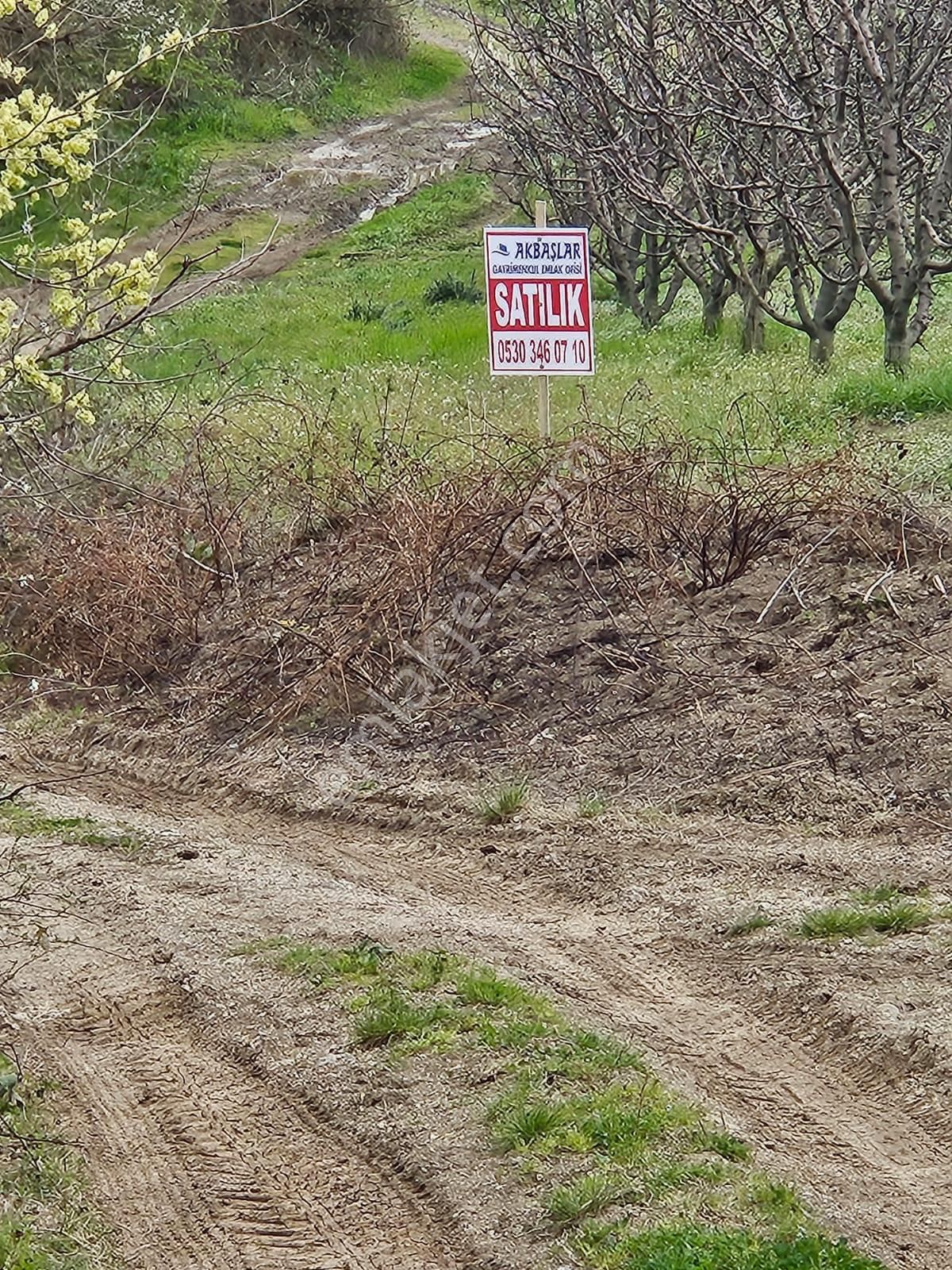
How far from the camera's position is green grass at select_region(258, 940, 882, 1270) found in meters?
3.78

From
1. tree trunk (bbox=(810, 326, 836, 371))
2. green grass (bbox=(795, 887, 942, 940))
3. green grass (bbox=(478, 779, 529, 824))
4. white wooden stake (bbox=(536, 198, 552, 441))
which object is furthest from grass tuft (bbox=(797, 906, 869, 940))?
tree trunk (bbox=(810, 326, 836, 371))

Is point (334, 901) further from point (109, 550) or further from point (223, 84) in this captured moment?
point (223, 84)

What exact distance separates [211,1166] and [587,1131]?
44.9 inches

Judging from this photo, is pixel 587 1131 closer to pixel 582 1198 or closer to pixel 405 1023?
pixel 582 1198

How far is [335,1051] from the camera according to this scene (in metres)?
5.09

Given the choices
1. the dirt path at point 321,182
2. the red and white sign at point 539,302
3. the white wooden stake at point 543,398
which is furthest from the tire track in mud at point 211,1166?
the dirt path at point 321,182

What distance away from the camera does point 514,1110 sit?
4477mm

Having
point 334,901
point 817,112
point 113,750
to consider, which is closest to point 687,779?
point 334,901

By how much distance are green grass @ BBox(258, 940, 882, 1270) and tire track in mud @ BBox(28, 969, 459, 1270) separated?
36cm

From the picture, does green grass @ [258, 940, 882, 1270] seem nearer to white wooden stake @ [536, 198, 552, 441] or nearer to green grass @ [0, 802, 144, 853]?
green grass @ [0, 802, 144, 853]

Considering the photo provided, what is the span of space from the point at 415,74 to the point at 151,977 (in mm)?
33099

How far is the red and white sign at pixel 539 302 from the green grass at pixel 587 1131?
14.3 feet

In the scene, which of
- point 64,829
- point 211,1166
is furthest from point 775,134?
point 211,1166

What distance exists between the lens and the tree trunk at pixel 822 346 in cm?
1331
